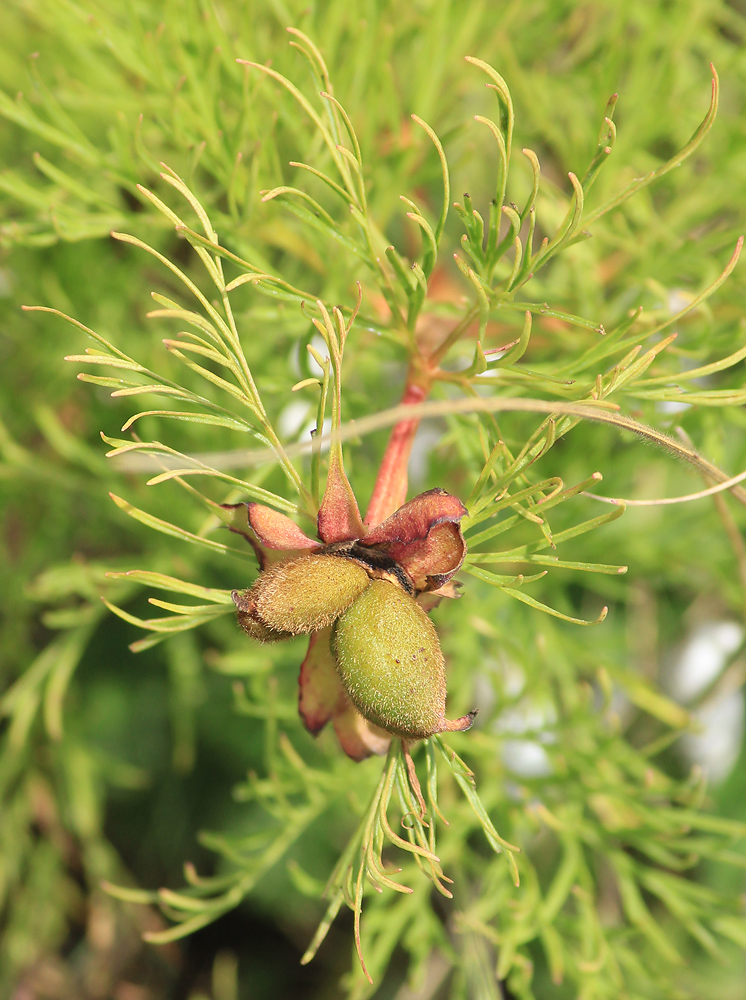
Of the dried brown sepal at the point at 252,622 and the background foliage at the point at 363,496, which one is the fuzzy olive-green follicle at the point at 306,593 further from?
the background foliage at the point at 363,496

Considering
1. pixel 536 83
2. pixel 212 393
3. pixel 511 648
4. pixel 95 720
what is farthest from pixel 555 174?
pixel 95 720

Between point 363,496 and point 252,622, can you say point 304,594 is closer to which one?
point 252,622

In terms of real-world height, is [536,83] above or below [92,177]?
above

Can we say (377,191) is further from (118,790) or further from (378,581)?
(118,790)

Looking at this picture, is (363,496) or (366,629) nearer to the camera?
(366,629)

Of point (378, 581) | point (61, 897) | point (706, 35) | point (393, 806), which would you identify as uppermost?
point (706, 35)

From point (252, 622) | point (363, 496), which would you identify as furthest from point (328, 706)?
point (363, 496)
